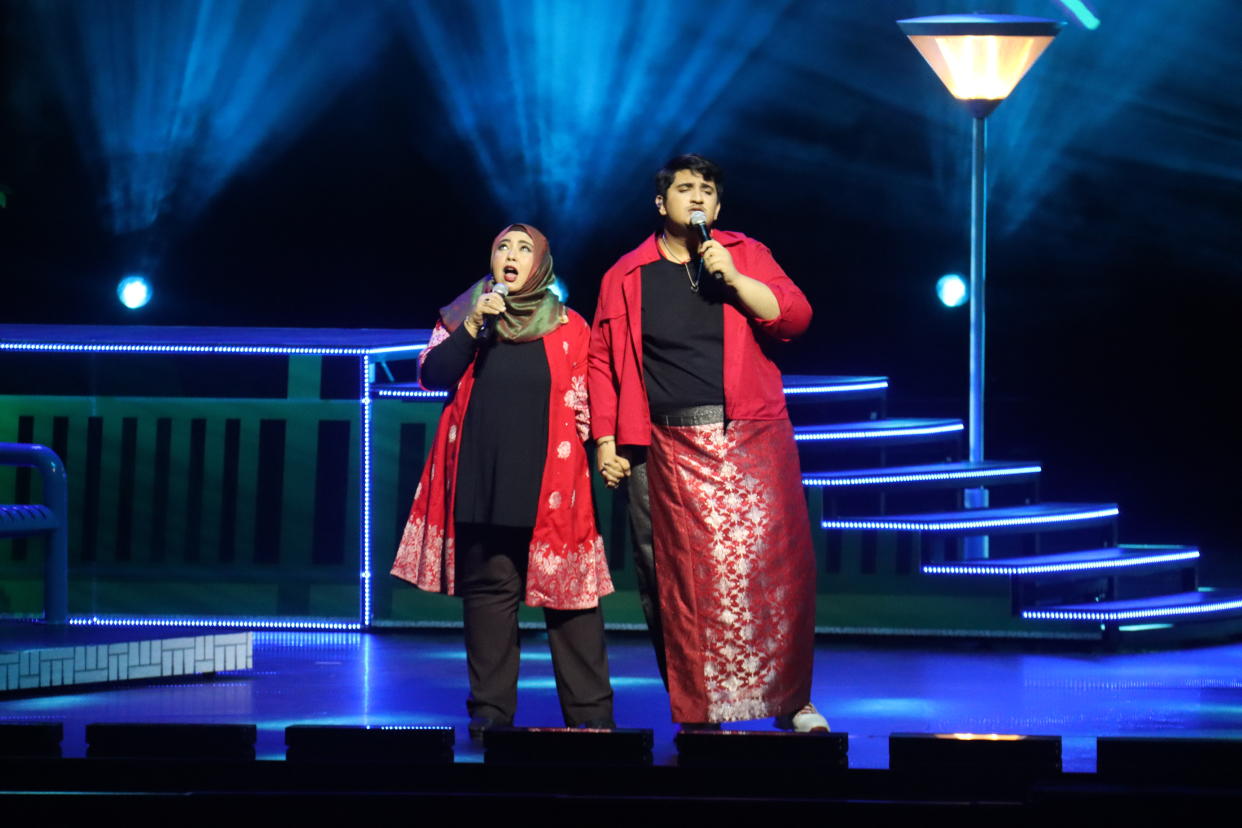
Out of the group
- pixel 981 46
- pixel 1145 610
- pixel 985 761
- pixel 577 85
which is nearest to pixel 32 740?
pixel 985 761

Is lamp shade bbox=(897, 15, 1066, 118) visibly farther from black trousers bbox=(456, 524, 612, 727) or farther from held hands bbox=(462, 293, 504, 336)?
black trousers bbox=(456, 524, 612, 727)

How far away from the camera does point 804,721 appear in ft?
13.7

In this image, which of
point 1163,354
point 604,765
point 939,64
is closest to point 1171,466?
point 1163,354

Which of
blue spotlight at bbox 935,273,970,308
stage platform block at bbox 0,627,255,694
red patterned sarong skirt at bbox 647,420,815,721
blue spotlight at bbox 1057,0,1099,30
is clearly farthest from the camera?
blue spotlight at bbox 935,273,970,308

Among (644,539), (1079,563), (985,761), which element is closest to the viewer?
(985,761)

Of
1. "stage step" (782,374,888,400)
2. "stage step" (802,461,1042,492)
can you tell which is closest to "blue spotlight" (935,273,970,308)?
"stage step" (782,374,888,400)

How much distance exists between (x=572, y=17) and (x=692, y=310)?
497cm

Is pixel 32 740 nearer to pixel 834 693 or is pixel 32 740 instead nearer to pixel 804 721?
pixel 804 721

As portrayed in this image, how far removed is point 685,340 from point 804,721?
83 cm

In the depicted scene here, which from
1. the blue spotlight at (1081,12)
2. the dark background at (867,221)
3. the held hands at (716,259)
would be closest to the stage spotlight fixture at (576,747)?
the held hands at (716,259)

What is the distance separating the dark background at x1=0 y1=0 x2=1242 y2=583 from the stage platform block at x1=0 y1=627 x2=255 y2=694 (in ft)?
12.3

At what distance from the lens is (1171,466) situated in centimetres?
886

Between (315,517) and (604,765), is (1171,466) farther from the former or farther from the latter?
(604,765)

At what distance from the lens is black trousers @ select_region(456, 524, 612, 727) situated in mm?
4277
